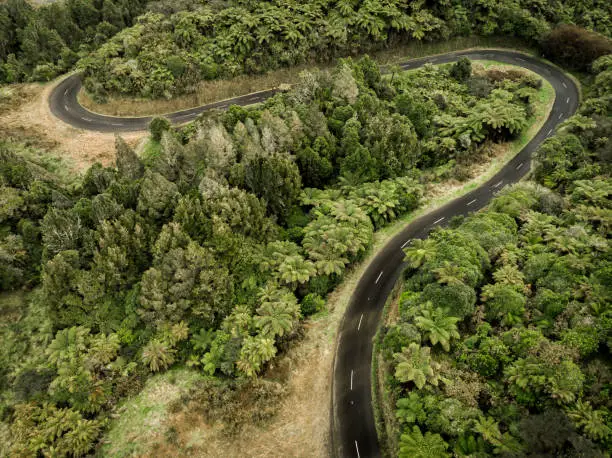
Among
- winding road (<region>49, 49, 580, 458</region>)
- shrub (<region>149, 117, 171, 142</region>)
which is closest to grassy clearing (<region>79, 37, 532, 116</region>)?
winding road (<region>49, 49, 580, 458</region>)

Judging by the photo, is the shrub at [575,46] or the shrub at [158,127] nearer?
the shrub at [158,127]

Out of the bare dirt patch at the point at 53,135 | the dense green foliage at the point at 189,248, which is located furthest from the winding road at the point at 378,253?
the dense green foliage at the point at 189,248

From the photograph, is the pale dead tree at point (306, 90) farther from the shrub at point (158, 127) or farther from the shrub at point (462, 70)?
the shrub at point (462, 70)

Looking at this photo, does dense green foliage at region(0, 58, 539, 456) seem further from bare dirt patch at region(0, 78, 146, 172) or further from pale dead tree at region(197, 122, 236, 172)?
bare dirt patch at region(0, 78, 146, 172)

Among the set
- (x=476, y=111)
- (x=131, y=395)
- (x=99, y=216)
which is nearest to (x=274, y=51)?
(x=476, y=111)

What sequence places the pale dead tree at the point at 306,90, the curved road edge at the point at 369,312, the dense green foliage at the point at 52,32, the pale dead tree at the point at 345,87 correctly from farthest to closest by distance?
the dense green foliage at the point at 52,32 → the pale dead tree at the point at 306,90 → the pale dead tree at the point at 345,87 → the curved road edge at the point at 369,312

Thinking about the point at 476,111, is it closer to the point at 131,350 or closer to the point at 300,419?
the point at 300,419

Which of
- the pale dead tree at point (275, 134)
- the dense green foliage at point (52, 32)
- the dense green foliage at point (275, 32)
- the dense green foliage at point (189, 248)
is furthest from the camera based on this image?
the dense green foliage at point (52, 32)
